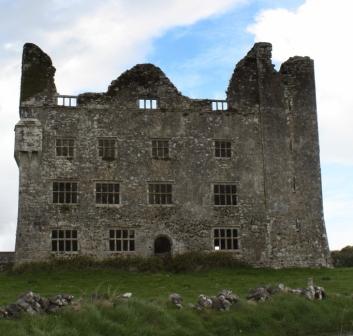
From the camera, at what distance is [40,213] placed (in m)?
39.9

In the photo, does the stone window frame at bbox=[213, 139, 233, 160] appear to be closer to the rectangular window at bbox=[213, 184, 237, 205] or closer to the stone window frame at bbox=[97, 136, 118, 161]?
the rectangular window at bbox=[213, 184, 237, 205]

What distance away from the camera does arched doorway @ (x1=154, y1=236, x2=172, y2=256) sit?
41.7 m

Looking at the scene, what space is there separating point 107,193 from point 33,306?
20.9 m

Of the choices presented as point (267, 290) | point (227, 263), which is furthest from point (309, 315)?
point (227, 263)

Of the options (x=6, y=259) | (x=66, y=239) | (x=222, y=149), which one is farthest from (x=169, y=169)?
(x=6, y=259)

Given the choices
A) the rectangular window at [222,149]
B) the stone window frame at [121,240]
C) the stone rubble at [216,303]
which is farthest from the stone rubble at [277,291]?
the rectangular window at [222,149]

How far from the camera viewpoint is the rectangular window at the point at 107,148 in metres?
41.5

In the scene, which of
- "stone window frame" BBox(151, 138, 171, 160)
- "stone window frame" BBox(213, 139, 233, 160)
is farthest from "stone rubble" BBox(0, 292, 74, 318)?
"stone window frame" BBox(213, 139, 233, 160)

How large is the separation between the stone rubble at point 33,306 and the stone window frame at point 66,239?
18.7 metres

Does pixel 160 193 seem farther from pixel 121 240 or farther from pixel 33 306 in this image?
pixel 33 306

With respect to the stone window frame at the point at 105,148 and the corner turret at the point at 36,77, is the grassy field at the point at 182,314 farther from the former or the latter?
the corner turret at the point at 36,77

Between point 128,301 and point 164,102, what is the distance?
2222 centimetres

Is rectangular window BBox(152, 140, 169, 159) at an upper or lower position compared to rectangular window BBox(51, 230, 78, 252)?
upper

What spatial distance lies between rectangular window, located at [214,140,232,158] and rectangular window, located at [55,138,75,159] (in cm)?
911
